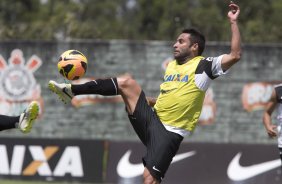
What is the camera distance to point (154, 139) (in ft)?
31.7

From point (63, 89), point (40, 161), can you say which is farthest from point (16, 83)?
point (63, 89)

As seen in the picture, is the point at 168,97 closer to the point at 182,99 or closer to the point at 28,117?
the point at 182,99

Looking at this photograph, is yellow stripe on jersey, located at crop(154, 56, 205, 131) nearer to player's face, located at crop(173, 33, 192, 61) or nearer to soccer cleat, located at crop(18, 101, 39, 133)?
player's face, located at crop(173, 33, 192, 61)

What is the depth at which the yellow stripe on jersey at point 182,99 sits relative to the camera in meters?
9.78

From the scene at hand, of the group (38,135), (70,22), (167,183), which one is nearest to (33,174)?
(167,183)

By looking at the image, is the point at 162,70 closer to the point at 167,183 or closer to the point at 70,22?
the point at 70,22

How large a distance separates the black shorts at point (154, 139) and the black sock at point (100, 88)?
1.34 ft

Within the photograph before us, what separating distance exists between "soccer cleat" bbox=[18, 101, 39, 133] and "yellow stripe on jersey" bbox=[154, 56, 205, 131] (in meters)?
1.87

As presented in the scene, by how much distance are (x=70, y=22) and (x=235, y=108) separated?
6606 mm

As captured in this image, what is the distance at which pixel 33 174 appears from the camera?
630 inches

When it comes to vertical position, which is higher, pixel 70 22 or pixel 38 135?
pixel 70 22

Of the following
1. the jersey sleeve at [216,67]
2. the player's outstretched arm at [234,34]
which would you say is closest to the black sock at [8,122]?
the jersey sleeve at [216,67]

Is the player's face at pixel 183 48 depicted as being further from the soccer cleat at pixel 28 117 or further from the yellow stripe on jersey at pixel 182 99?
the soccer cleat at pixel 28 117

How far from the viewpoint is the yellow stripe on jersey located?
978cm
